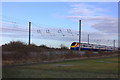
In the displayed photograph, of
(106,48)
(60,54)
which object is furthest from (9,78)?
(106,48)

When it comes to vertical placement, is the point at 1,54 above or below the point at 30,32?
below

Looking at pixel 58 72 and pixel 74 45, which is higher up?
pixel 74 45

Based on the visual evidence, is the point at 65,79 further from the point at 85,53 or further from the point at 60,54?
the point at 85,53

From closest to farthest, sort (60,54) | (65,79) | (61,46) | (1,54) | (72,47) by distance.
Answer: (65,79)
(1,54)
(60,54)
(61,46)
(72,47)

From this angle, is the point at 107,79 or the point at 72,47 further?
the point at 72,47

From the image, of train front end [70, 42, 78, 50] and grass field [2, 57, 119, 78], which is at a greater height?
train front end [70, 42, 78, 50]

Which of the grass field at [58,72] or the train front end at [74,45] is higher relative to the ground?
the train front end at [74,45]

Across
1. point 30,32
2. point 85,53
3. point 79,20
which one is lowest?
point 85,53

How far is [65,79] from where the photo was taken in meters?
11.3

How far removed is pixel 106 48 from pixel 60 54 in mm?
46965

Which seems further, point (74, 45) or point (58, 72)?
point (74, 45)

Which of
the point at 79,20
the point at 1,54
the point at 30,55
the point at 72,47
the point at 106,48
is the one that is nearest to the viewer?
the point at 1,54

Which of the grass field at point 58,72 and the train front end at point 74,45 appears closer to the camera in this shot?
the grass field at point 58,72

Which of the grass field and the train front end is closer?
the grass field
